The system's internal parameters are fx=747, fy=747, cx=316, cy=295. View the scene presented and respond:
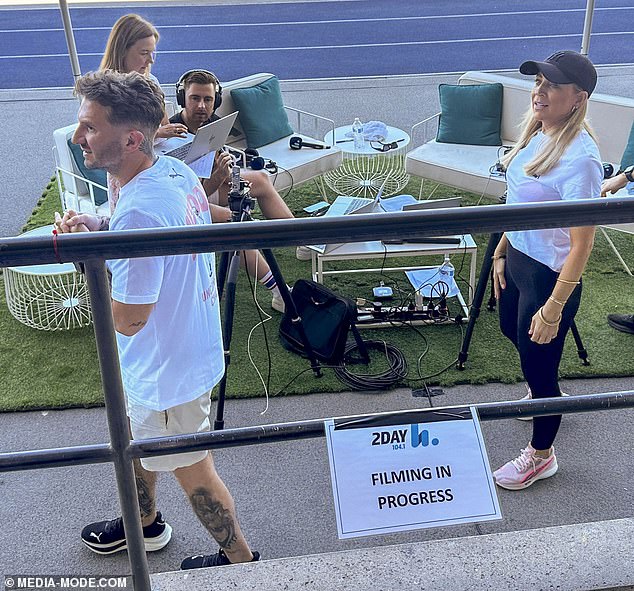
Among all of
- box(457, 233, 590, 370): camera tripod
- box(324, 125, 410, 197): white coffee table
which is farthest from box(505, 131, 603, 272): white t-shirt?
box(324, 125, 410, 197): white coffee table

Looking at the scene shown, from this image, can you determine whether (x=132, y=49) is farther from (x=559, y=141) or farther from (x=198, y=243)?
(x=198, y=243)

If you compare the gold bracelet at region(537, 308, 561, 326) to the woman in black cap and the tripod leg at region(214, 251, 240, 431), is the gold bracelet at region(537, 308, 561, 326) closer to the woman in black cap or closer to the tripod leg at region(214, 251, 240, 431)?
the woman in black cap

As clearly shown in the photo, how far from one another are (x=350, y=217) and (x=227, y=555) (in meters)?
1.64

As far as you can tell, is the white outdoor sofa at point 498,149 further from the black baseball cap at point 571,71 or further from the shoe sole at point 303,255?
the black baseball cap at point 571,71

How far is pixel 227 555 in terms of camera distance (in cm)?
251

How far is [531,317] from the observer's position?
289cm

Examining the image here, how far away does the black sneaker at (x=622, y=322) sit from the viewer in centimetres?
436

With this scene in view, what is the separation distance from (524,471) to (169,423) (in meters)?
1.62

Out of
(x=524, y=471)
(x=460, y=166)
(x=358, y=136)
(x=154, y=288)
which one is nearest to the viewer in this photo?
(x=154, y=288)

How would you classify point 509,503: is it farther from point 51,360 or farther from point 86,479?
point 51,360

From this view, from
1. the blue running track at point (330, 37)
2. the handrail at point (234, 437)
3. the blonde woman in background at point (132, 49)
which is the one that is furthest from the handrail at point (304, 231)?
the blue running track at point (330, 37)

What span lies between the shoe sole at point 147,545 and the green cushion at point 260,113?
390 centimetres

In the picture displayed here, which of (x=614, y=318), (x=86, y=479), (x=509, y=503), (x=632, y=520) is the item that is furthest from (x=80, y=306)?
(x=632, y=520)

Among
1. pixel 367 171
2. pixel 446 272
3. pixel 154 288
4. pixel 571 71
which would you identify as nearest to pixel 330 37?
pixel 367 171
